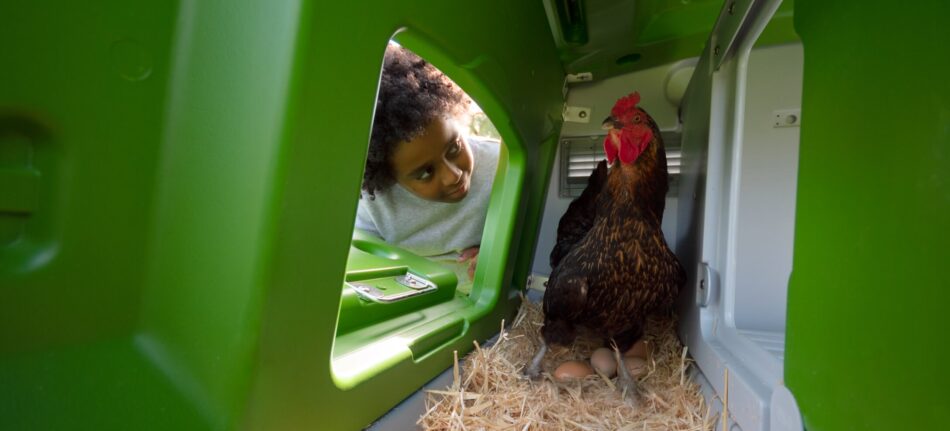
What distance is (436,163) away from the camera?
1.59 metres

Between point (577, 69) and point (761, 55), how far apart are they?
681mm

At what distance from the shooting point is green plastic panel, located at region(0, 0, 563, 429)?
42 cm

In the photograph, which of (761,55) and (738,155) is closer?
(738,155)

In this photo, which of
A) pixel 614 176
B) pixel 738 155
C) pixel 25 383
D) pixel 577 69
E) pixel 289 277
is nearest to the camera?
pixel 25 383

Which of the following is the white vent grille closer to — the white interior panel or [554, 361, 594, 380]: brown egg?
the white interior panel

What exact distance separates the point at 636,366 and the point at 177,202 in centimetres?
129

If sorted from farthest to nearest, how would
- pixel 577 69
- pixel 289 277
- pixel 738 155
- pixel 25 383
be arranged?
pixel 577 69
pixel 738 155
pixel 289 277
pixel 25 383

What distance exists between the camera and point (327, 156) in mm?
557

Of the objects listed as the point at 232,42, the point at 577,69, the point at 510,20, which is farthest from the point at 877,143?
the point at 577,69

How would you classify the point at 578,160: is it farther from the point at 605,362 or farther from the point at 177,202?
the point at 177,202

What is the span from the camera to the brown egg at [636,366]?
1306 mm

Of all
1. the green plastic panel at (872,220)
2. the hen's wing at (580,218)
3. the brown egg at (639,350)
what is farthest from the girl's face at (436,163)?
the green plastic panel at (872,220)

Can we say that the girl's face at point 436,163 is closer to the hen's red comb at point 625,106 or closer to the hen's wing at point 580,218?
the hen's wing at point 580,218

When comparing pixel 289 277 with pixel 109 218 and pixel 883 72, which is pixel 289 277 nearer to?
pixel 109 218
